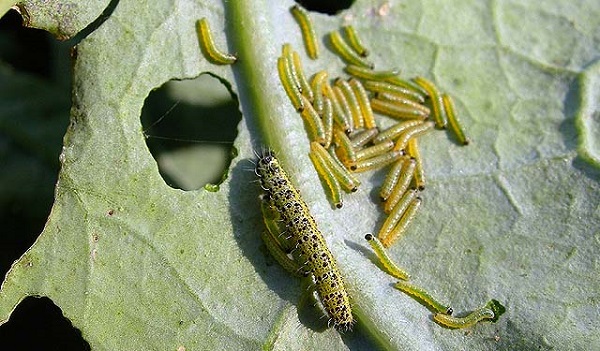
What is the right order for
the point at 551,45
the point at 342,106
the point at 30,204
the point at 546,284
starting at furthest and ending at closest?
the point at 30,204, the point at 551,45, the point at 342,106, the point at 546,284

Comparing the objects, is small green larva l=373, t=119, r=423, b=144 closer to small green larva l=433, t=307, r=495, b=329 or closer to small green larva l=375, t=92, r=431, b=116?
small green larva l=375, t=92, r=431, b=116

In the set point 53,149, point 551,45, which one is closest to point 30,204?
point 53,149

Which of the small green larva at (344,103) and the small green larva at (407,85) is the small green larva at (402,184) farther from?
the small green larva at (407,85)

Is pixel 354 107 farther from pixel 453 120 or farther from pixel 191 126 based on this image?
pixel 191 126

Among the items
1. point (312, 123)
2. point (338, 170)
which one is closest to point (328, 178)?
point (338, 170)

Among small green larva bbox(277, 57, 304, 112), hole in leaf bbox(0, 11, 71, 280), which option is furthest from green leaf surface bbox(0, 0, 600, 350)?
hole in leaf bbox(0, 11, 71, 280)

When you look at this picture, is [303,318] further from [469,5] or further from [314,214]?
[469,5]
